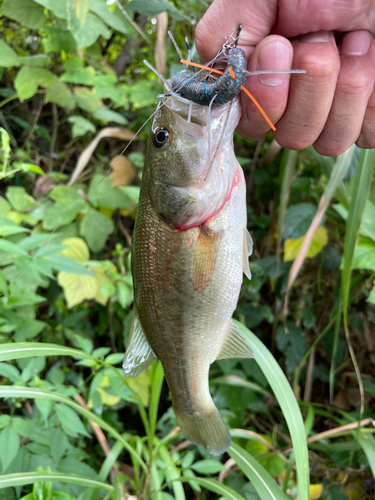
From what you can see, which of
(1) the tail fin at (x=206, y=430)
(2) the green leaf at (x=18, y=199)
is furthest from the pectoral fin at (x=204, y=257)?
(2) the green leaf at (x=18, y=199)

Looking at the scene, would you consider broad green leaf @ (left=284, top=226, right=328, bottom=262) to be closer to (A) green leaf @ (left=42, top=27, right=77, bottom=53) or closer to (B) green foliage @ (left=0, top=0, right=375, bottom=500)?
(B) green foliage @ (left=0, top=0, right=375, bottom=500)

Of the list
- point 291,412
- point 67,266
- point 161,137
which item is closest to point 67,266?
point 67,266

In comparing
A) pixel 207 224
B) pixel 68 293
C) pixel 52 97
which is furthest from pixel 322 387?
pixel 52 97

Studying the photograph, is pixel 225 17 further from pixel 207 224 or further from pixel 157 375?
pixel 157 375

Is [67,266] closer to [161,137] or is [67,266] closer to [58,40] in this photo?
[161,137]

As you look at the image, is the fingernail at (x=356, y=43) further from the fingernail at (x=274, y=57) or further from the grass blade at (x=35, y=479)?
the grass blade at (x=35, y=479)

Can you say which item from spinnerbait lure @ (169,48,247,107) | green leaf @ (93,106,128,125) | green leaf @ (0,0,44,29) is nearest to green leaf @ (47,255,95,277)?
spinnerbait lure @ (169,48,247,107)

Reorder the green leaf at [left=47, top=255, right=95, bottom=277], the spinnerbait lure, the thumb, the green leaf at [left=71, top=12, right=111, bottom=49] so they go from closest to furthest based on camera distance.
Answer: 1. the spinnerbait lure
2. the thumb
3. the green leaf at [left=47, top=255, right=95, bottom=277]
4. the green leaf at [left=71, top=12, right=111, bottom=49]

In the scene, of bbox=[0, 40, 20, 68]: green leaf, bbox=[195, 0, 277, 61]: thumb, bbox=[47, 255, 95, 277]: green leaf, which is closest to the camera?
bbox=[195, 0, 277, 61]: thumb
